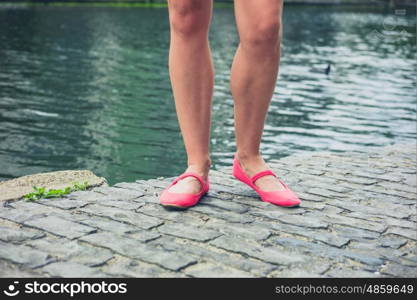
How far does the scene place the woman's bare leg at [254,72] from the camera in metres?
3.43

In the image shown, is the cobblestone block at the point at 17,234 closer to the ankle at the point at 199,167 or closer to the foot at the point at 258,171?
the ankle at the point at 199,167

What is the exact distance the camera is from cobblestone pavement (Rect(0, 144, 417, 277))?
111 inches

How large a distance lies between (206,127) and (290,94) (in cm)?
983

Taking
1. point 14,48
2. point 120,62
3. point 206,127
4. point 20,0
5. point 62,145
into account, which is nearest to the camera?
point 206,127

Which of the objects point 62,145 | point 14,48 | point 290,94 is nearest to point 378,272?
point 62,145

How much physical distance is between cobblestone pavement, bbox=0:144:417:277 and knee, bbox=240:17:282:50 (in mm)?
935

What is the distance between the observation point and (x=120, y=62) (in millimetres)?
16469

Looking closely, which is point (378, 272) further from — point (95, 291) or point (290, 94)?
point (290, 94)

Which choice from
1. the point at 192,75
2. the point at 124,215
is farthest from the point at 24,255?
the point at 192,75

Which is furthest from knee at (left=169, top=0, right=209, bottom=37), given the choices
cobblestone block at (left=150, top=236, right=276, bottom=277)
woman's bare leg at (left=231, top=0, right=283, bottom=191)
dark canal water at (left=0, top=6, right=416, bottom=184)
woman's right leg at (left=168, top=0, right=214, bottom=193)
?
dark canal water at (left=0, top=6, right=416, bottom=184)

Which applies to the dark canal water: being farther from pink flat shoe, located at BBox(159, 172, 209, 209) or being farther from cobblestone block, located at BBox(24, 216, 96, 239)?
cobblestone block, located at BBox(24, 216, 96, 239)

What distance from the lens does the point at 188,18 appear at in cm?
352

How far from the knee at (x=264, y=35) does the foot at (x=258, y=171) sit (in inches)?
27.9

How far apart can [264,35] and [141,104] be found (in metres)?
8.05
